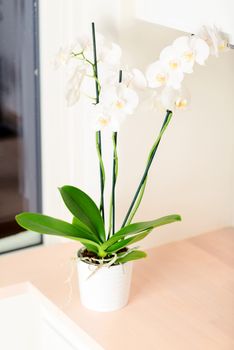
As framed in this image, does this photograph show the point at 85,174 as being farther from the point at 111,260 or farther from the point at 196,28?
the point at 196,28

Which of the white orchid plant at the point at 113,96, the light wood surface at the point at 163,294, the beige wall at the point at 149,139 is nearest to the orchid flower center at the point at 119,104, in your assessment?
the white orchid plant at the point at 113,96

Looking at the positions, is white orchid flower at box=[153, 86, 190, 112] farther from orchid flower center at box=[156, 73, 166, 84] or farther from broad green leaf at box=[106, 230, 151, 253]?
broad green leaf at box=[106, 230, 151, 253]

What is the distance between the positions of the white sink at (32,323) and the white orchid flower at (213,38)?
2.00 feet

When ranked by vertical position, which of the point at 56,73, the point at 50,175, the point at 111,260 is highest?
the point at 56,73

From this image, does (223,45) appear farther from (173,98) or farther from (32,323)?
(32,323)

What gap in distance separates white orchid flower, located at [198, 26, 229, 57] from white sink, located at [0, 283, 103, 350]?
61cm

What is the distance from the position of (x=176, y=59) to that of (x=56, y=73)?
0.44 metres

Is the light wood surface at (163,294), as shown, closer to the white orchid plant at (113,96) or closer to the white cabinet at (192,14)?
the white orchid plant at (113,96)

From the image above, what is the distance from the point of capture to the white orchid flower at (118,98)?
1077 mm

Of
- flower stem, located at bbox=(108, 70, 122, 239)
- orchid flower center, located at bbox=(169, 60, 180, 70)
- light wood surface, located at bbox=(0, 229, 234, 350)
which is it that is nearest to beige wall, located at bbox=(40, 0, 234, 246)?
light wood surface, located at bbox=(0, 229, 234, 350)

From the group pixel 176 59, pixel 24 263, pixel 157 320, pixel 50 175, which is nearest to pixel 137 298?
pixel 157 320

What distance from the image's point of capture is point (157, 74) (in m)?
1.08

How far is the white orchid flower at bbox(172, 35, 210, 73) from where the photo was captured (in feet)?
3.45

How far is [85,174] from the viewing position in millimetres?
1433
